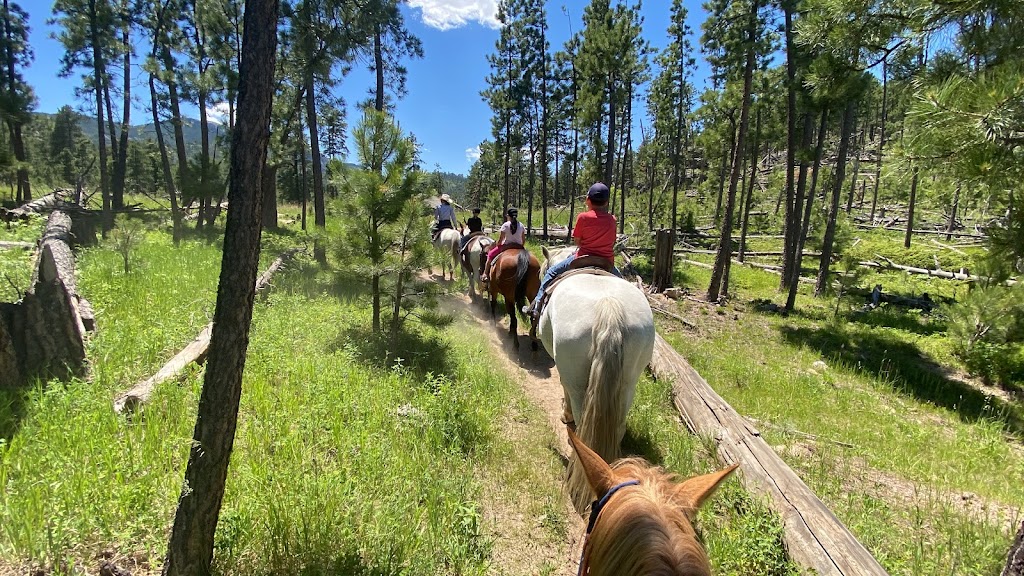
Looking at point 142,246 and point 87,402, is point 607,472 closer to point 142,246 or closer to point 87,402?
point 87,402

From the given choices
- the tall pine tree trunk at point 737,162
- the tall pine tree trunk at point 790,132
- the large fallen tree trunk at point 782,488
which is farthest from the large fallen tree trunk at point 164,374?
the tall pine tree trunk at point 790,132

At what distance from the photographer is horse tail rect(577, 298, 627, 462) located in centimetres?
345

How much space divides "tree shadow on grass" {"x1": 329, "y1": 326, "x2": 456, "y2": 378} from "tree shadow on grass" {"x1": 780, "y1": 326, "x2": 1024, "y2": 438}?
26.2 feet

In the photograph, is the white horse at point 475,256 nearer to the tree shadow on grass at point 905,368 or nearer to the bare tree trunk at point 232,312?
the tree shadow on grass at point 905,368


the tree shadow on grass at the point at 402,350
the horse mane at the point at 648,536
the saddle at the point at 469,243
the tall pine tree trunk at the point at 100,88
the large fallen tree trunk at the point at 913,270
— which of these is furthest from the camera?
the large fallen tree trunk at the point at 913,270

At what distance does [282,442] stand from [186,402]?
4.30ft

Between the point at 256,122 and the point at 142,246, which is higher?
the point at 256,122

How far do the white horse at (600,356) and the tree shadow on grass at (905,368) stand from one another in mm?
6177

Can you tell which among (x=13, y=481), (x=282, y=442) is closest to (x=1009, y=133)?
(x=282, y=442)

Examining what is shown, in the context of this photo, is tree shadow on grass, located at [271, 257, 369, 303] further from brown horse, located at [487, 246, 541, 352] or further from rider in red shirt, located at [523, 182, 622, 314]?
rider in red shirt, located at [523, 182, 622, 314]

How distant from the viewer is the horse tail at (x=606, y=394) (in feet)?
11.3

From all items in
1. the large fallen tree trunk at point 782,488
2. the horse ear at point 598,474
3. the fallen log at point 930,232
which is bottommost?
the large fallen tree trunk at point 782,488

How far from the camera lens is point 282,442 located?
3.61 metres

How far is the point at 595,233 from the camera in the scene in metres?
5.54
